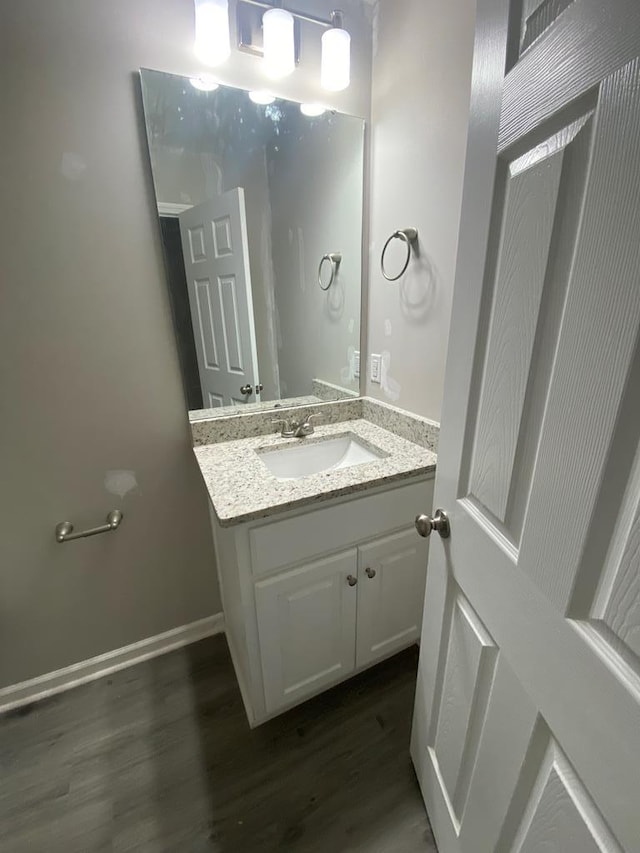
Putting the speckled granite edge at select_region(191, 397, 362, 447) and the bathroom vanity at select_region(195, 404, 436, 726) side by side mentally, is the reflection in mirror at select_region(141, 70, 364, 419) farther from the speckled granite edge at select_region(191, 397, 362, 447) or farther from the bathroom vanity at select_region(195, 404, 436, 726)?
the bathroom vanity at select_region(195, 404, 436, 726)

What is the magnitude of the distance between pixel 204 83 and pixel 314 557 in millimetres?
1481

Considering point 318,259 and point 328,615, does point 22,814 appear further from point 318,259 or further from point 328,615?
point 318,259

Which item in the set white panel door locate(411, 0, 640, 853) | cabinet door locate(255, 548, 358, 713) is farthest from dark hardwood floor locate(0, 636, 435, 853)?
white panel door locate(411, 0, 640, 853)

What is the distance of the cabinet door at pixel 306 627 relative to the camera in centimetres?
104

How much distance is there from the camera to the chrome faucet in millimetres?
1419

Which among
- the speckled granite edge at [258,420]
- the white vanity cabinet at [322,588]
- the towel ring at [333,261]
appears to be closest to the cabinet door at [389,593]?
the white vanity cabinet at [322,588]

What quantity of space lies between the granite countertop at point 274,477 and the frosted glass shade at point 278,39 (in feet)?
3.99

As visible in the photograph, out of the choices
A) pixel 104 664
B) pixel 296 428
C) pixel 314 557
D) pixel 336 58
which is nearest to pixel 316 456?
pixel 296 428

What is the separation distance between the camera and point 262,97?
1.16m

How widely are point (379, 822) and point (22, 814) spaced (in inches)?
41.0

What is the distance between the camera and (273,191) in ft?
4.31

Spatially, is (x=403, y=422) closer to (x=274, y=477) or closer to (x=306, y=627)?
(x=274, y=477)

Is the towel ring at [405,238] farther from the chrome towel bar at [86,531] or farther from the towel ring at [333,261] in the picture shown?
the chrome towel bar at [86,531]

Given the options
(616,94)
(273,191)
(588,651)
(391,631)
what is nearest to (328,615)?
(391,631)
